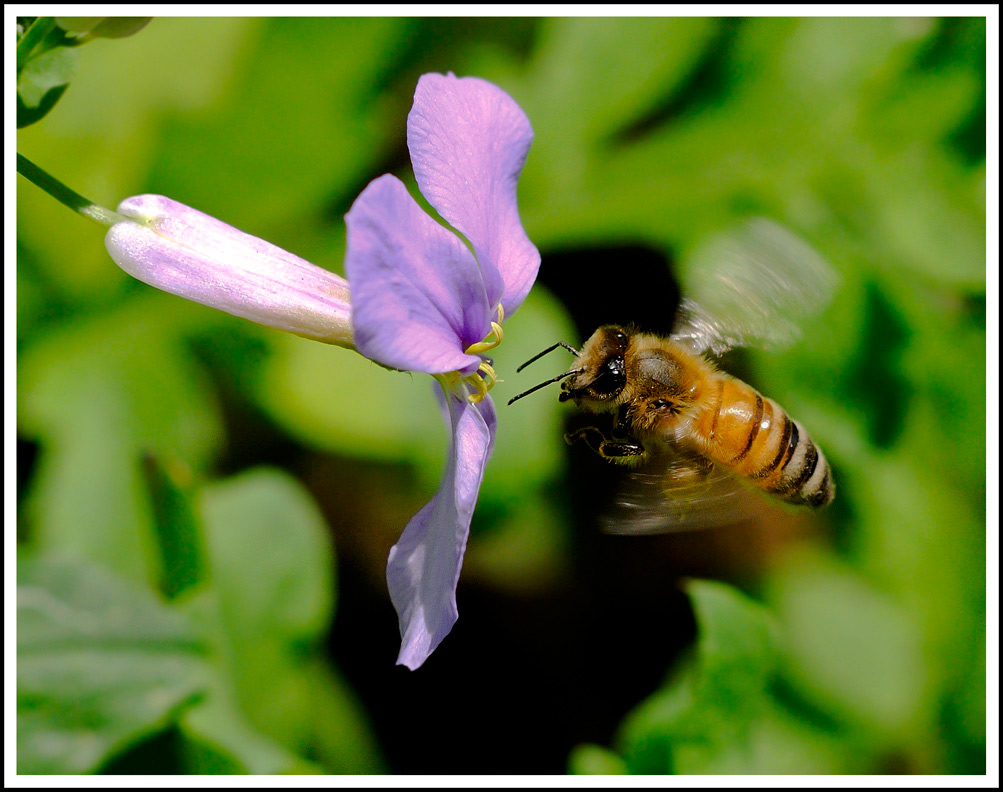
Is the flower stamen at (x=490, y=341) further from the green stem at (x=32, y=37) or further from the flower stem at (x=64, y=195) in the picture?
the green stem at (x=32, y=37)

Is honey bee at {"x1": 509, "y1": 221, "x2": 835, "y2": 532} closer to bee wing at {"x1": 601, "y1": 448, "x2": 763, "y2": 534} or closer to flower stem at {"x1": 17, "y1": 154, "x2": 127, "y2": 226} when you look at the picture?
bee wing at {"x1": 601, "y1": 448, "x2": 763, "y2": 534}

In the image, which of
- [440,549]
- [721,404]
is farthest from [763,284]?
[440,549]

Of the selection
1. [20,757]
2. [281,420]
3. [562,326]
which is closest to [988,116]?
[562,326]

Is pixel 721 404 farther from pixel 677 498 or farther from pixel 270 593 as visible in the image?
pixel 270 593

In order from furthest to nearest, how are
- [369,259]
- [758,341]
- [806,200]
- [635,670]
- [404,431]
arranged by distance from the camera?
1. [806,200]
2. [635,670]
3. [404,431]
4. [758,341]
5. [369,259]

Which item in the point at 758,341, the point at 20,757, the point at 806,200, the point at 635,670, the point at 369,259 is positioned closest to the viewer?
the point at 369,259

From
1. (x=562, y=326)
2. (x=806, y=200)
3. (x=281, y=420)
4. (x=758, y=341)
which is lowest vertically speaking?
(x=281, y=420)

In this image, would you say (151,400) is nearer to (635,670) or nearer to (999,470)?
(635,670)
